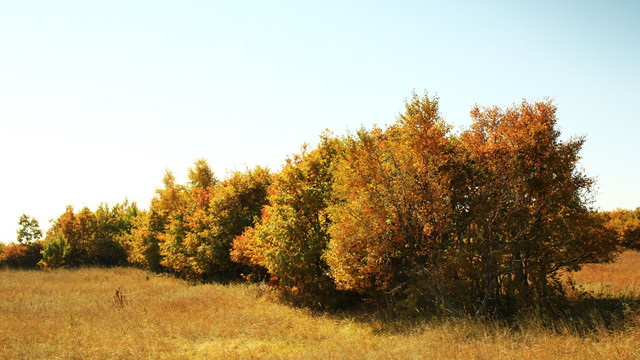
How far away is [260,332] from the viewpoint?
15500 millimetres

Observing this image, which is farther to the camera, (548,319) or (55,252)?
(55,252)

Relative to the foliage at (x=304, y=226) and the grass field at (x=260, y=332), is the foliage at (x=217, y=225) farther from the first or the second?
the foliage at (x=304, y=226)

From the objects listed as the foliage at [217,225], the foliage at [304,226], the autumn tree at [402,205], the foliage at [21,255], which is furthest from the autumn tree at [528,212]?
the foliage at [21,255]

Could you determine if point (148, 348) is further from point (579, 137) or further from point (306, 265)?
point (579, 137)

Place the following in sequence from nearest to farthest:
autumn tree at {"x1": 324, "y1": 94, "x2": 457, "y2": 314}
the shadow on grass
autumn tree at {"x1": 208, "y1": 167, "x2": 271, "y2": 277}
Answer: the shadow on grass, autumn tree at {"x1": 324, "y1": 94, "x2": 457, "y2": 314}, autumn tree at {"x1": 208, "y1": 167, "x2": 271, "y2": 277}

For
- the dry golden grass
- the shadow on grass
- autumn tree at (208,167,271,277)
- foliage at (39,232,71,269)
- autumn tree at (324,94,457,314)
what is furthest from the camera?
foliage at (39,232,71,269)

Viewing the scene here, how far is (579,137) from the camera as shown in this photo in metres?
16.0

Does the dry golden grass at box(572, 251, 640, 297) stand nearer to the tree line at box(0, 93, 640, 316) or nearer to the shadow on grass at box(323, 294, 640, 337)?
the shadow on grass at box(323, 294, 640, 337)

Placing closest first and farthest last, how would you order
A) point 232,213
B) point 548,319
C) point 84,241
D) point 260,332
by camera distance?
1. point 548,319
2. point 260,332
3. point 232,213
4. point 84,241

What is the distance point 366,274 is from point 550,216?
25.5 ft

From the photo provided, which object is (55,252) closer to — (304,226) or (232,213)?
(232,213)

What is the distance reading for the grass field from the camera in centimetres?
1018

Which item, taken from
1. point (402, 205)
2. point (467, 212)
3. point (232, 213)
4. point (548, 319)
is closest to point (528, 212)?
point (467, 212)

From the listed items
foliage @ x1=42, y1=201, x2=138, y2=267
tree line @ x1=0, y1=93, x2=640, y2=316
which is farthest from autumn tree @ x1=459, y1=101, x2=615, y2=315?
foliage @ x1=42, y1=201, x2=138, y2=267
